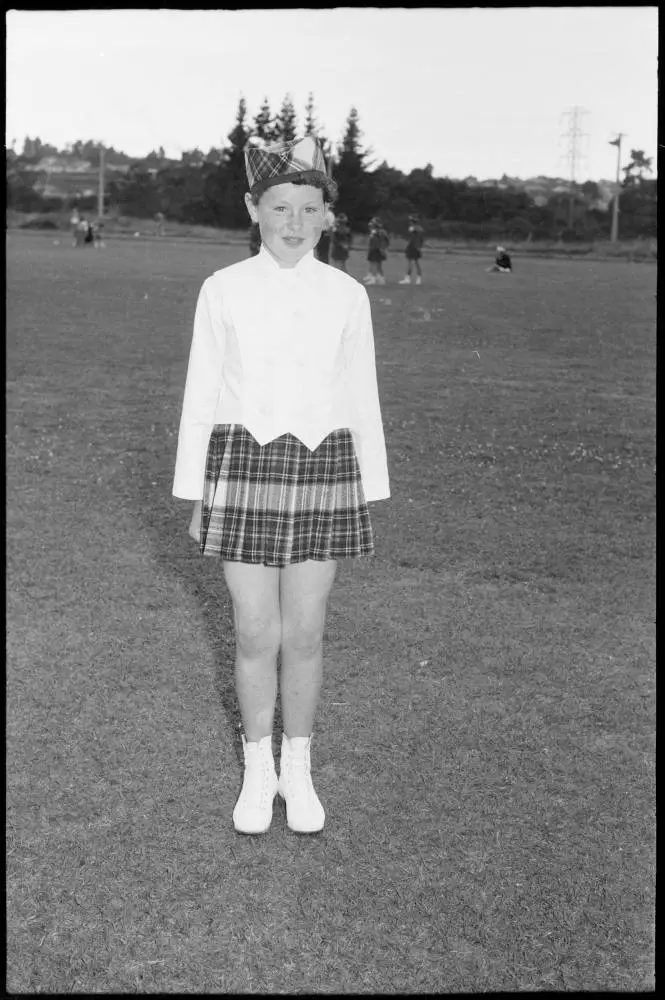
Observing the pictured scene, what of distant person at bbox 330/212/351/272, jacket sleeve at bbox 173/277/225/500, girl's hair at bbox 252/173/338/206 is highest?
distant person at bbox 330/212/351/272

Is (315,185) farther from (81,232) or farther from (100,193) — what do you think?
(100,193)

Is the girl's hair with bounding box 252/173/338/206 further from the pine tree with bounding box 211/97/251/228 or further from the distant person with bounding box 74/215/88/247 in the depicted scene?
the pine tree with bounding box 211/97/251/228

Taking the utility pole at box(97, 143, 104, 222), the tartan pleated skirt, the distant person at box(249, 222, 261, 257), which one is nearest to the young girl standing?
the tartan pleated skirt

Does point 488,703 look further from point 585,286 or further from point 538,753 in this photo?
point 585,286

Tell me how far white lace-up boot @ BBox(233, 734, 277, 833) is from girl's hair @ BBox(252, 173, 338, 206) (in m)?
1.69

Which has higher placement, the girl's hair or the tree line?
the tree line

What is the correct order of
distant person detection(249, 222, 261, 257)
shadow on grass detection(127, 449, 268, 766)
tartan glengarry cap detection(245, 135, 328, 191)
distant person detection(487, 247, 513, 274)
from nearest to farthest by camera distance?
1. tartan glengarry cap detection(245, 135, 328, 191)
2. distant person detection(249, 222, 261, 257)
3. shadow on grass detection(127, 449, 268, 766)
4. distant person detection(487, 247, 513, 274)

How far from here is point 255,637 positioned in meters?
3.71

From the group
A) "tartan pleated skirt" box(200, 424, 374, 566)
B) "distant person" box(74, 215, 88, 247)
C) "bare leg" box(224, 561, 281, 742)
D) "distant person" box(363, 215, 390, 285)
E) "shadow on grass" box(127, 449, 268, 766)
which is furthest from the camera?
"distant person" box(74, 215, 88, 247)

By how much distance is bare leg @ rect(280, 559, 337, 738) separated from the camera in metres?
3.69

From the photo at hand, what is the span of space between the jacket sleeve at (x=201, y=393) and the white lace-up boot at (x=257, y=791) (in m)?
0.86

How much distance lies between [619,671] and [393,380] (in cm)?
868

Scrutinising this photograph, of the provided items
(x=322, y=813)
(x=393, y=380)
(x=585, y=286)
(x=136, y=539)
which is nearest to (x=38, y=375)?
Result: (x=393, y=380)

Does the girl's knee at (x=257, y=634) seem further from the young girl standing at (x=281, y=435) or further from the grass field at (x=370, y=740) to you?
the grass field at (x=370, y=740)
